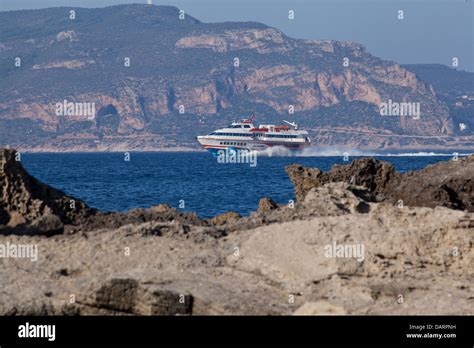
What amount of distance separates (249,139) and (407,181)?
144079mm

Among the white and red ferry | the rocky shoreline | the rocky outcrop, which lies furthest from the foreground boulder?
the white and red ferry

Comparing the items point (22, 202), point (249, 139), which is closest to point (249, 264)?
point (22, 202)

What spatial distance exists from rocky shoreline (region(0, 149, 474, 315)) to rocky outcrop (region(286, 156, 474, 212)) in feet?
7.85

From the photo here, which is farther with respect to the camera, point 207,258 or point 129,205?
point 129,205

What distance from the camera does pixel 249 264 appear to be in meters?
12.6

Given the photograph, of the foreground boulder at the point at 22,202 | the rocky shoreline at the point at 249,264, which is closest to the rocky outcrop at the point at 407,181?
the rocky shoreline at the point at 249,264

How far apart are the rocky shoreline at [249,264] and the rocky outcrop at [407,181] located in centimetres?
239

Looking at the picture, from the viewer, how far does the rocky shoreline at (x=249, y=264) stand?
38.6ft

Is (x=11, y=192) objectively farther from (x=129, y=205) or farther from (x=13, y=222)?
(x=129, y=205)

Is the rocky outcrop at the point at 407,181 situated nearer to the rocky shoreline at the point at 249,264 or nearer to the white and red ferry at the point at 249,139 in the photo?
the rocky shoreline at the point at 249,264

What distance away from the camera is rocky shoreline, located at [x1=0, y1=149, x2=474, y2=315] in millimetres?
11766

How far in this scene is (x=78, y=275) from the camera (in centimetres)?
1285

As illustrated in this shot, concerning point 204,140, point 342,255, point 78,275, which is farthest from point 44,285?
point 204,140
